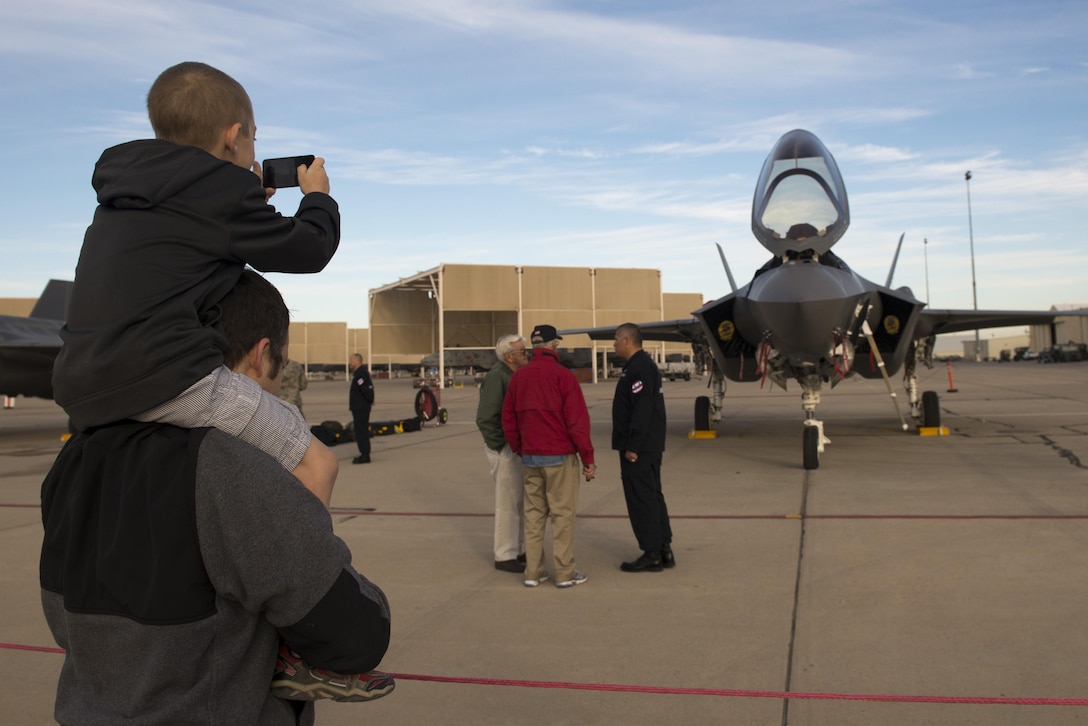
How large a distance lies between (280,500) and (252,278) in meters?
0.46

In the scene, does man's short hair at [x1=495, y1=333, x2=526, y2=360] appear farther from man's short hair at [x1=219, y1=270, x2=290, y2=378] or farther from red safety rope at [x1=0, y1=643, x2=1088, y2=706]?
man's short hair at [x1=219, y1=270, x2=290, y2=378]

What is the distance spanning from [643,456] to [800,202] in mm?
5684

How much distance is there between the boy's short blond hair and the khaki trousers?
4118 millimetres

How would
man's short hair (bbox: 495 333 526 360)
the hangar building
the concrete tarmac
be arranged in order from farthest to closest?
the hangar building → man's short hair (bbox: 495 333 526 360) → the concrete tarmac

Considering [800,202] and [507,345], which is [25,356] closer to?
[507,345]

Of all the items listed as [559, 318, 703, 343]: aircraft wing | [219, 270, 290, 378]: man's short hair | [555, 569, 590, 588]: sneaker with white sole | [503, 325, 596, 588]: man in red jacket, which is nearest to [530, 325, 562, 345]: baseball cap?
[503, 325, 596, 588]: man in red jacket

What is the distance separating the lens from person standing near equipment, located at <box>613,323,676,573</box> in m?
5.70

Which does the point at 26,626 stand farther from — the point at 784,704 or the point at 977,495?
the point at 977,495

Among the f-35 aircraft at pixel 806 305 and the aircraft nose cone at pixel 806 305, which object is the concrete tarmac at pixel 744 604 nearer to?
the f-35 aircraft at pixel 806 305

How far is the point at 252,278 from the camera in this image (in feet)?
5.27

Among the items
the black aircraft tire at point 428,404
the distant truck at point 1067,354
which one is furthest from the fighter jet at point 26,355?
the distant truck at point 1067,354

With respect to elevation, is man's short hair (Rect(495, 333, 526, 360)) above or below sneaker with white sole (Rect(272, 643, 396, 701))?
above

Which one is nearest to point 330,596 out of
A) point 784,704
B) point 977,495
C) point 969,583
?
point 784,704

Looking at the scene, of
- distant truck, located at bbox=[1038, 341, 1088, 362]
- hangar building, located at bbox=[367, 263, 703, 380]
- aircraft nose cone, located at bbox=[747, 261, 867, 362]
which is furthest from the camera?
distant truck, located at bbox=[1038, 341, 1088, 362]
